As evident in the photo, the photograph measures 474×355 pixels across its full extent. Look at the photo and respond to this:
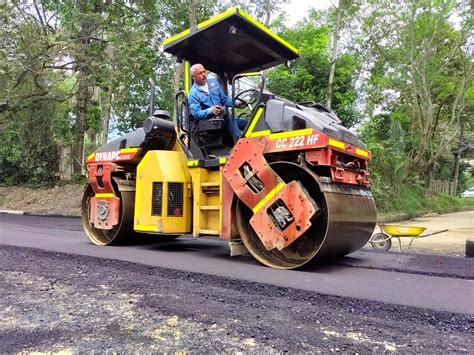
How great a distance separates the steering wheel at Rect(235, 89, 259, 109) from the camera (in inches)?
186

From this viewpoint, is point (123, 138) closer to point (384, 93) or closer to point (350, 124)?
point (350, 124)

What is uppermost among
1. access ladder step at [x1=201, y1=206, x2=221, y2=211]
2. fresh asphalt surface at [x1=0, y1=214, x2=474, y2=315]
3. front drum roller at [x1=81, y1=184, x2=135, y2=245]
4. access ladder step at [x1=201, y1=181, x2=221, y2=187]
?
access ladder step at [x1=201, y1=181, x2=221, y2=187]

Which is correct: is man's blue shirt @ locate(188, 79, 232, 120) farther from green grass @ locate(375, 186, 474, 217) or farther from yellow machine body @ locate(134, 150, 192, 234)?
green grass @ locate(375, 186, 474, 217)

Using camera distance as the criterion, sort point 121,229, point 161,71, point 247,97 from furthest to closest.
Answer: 1. point 161,71
2. point 121,229
3. point 247,97

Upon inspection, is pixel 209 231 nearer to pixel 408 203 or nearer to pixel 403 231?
pixel 403 231

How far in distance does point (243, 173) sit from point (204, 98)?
1140 millimetres

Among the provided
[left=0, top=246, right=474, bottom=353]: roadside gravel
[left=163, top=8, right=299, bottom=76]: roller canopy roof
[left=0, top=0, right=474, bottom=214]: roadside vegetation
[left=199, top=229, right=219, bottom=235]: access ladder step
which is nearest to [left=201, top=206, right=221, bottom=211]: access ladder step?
[left=199, top=229, right=219, bottom=235]: access ladder step

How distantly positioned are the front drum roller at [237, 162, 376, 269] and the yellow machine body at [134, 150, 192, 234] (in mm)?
807

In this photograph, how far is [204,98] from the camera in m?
4.86

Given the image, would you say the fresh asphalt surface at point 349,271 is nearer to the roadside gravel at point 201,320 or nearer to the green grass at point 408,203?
the roadside gravel at point 201,320

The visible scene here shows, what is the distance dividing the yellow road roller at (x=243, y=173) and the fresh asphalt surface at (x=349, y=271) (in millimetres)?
233

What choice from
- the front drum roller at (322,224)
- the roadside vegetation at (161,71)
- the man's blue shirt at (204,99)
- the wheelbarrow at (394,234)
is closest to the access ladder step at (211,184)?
the front drum roller at (322,224)

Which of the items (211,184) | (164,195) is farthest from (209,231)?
(164,195)

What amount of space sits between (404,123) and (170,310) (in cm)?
2137
